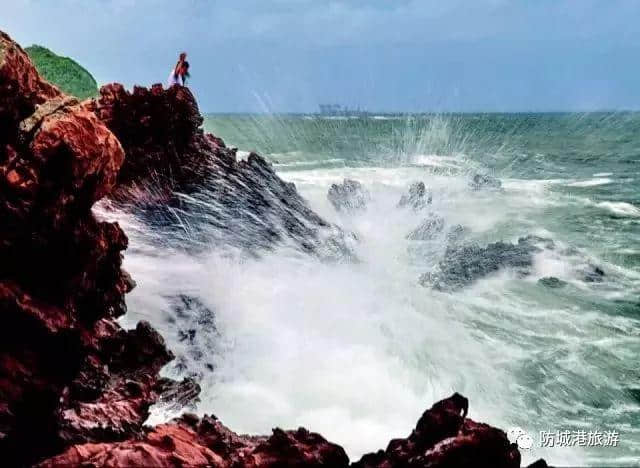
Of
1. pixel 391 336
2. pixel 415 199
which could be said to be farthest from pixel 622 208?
pixel 391 336

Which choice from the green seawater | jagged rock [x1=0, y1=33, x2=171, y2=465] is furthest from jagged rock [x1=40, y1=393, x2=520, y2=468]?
the green seawater

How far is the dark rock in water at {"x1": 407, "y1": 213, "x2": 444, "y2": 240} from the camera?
14.6 meters

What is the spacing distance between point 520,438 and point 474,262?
21.3 ft

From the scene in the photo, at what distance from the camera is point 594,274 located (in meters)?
12.1

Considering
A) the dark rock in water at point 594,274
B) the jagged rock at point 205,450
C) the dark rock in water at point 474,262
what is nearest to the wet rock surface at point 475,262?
the dark rock in water at point 474,262

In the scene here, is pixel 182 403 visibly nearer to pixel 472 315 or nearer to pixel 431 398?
pixel 431 398

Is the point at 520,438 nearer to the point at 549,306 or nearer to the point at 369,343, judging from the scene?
the point at 369,343

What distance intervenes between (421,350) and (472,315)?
1.86m

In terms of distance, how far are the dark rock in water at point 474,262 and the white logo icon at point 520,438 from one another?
4.77 m

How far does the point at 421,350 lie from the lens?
8438 millimetres

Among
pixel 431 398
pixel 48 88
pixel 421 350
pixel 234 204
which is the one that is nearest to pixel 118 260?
pixel 48 88

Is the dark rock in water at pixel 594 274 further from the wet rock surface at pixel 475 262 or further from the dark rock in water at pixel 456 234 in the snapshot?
the dark rock in water at pixel 456 234

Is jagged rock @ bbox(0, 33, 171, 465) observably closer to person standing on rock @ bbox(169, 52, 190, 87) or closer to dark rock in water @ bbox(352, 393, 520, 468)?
dark rock in water @ bbox(352, 393, 520, 468)

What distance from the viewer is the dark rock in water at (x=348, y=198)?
52.8 ft
